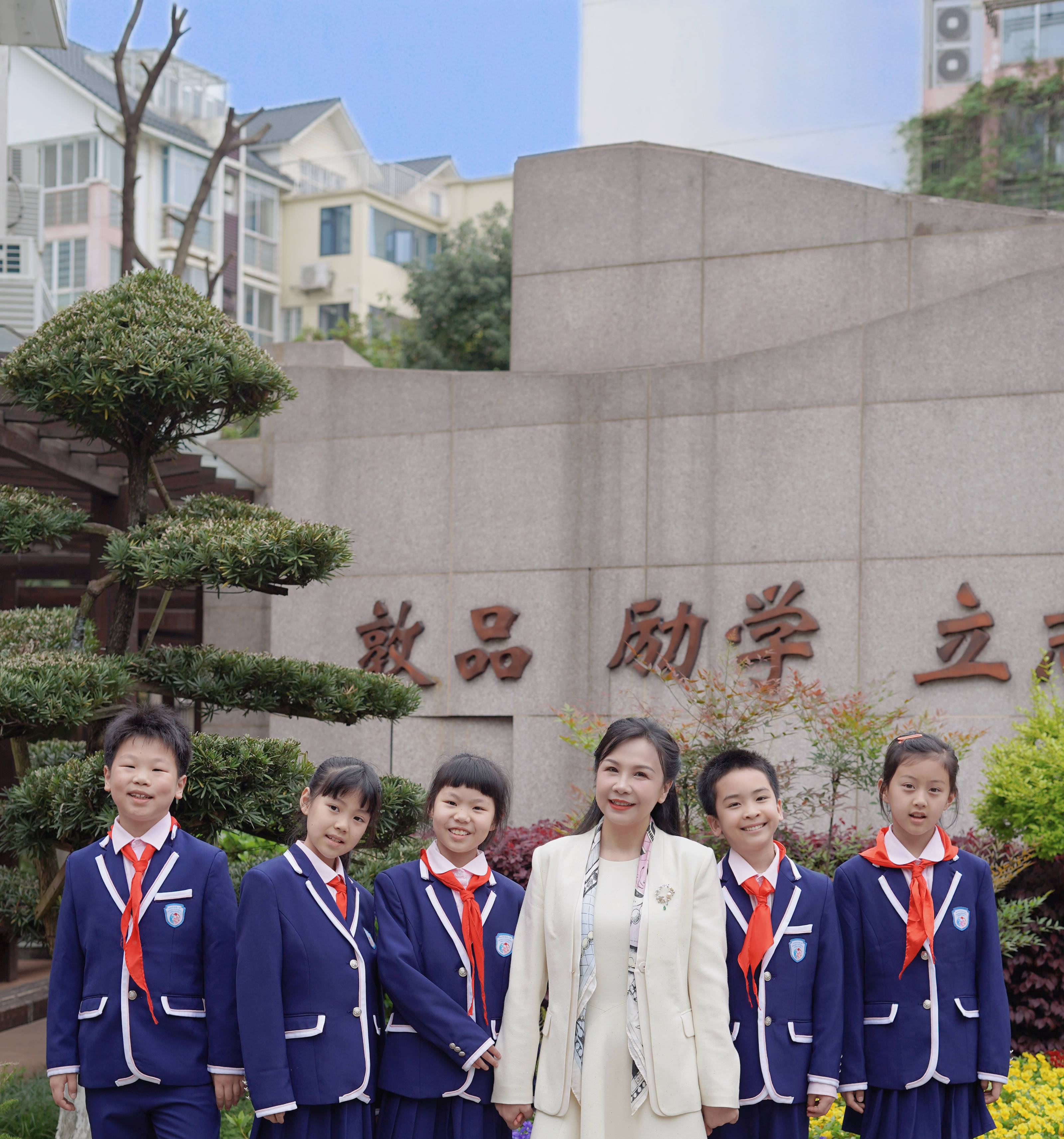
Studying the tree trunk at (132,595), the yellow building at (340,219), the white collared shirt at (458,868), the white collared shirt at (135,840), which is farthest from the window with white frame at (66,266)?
the white collared shirt at (458,868)

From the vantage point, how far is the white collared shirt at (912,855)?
10.9 ft

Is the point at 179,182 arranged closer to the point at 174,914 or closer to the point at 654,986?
the point at 174,914

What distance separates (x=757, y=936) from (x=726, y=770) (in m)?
0.38

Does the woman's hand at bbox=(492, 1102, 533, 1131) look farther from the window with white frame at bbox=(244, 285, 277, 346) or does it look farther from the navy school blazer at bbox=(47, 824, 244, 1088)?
the window with white frame at bbox=(244, 285, 277, 346)

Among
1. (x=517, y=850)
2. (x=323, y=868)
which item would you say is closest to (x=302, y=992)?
(x=323, y=868)

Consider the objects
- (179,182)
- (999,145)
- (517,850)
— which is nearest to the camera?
(517,850)

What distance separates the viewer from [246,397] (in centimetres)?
459

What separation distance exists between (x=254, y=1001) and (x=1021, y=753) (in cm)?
331

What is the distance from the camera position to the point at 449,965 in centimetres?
312

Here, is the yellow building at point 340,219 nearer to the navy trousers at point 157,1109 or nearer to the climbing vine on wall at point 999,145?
the climbing vine on wall at point 999,145

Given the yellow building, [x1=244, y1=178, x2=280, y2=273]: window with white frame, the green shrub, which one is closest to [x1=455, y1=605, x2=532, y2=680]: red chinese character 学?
the green shrub

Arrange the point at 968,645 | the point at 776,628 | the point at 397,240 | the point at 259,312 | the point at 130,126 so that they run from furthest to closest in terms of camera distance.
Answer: the point at 397,240 < the point at 259,312 < the point at 130,126 < the point at 776,628 < the point at 968,645

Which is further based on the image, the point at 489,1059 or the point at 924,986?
the point at 924,986

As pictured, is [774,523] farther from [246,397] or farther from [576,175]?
[246,397]
